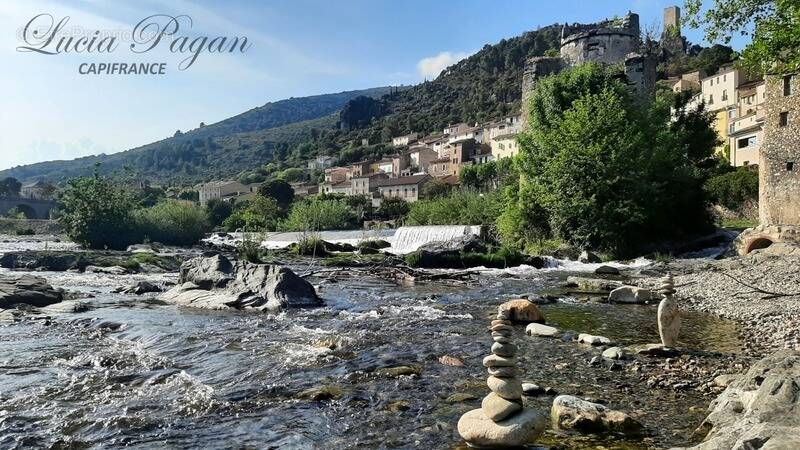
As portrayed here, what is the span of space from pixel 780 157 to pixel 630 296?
58.3ft

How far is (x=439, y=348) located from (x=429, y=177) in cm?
9087

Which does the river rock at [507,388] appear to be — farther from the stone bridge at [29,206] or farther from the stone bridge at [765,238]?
the stone bridge at [29,206]

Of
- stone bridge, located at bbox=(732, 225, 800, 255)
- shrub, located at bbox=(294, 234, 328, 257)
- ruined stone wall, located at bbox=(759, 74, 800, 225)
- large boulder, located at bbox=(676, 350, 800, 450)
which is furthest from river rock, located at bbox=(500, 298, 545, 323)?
shrub, located at bbox=(294, 234, 328, 257)

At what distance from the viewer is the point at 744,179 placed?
47562 millimetres

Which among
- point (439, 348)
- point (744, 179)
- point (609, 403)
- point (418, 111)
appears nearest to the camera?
point (609, 403)

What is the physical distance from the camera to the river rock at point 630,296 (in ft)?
57.5

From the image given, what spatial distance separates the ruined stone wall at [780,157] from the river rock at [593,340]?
2242cm

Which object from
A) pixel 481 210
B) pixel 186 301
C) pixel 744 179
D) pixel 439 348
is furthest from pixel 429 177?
pixel 439 348

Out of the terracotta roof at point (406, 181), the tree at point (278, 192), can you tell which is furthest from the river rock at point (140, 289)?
the terracotta roof at point (406, 181)

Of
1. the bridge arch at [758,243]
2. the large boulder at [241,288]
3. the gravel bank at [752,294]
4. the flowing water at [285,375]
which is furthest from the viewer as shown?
the bridge arch at [758,243]

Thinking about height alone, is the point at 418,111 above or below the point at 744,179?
above

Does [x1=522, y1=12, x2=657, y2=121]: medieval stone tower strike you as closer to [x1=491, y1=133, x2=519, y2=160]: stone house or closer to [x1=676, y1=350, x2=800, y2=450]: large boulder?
[x1=676, y1=350, x2=800, y2=450]: large boulder

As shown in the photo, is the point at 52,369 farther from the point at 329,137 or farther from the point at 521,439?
the point at 329,137

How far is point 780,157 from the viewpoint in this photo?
28.9 meters
